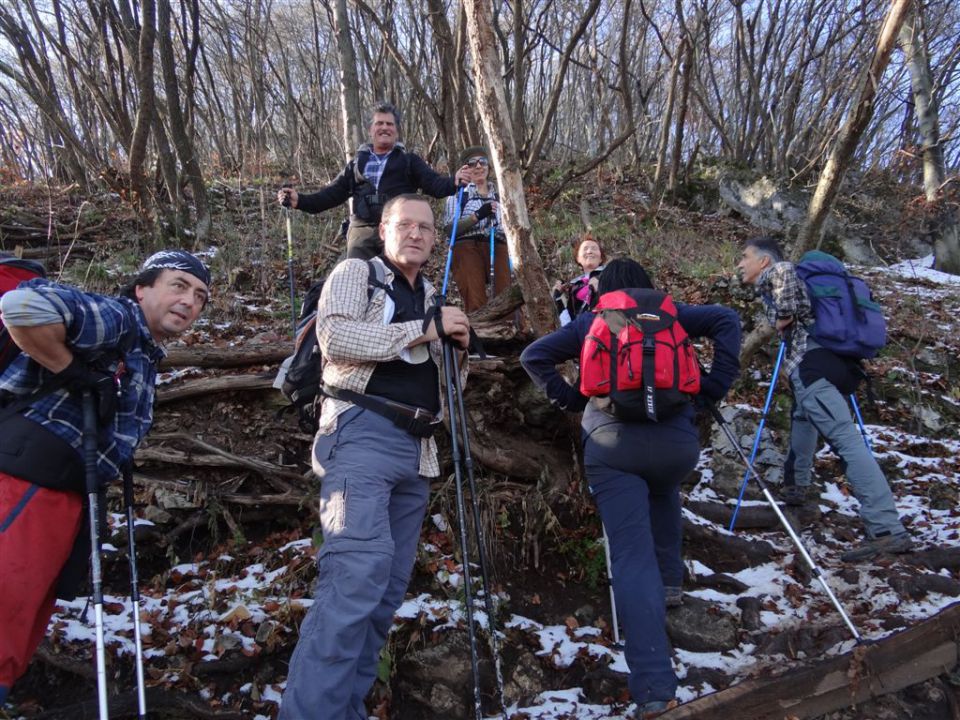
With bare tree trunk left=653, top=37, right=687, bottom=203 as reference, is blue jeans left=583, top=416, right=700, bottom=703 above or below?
below

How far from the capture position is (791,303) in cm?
477

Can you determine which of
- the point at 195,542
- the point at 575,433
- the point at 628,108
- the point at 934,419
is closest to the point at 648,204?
the point at 628,108

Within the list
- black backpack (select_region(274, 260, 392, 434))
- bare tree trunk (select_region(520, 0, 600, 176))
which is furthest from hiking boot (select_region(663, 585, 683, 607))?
bare tree trunk (select_region(520, 0, 600, 176))

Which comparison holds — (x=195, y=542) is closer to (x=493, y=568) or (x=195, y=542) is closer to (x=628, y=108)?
(x=493, y=568)

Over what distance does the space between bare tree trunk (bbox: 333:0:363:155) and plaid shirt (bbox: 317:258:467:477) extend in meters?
7.08

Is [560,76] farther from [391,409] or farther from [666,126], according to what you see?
[391,409]

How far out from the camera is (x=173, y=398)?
489 cm

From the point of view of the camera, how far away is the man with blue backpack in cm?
447

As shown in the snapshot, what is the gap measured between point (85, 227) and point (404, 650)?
8.52m

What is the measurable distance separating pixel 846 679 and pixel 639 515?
1.43 m

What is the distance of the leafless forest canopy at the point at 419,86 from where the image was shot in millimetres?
9031

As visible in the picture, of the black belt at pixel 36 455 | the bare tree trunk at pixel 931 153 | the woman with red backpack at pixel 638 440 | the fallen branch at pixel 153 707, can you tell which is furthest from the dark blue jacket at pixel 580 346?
the bare tree trunk at pixel 931 153

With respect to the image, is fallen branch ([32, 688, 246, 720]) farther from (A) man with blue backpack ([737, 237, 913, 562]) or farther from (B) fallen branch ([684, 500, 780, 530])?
(A) man with blue backpack ([737, 237, 913, 562])

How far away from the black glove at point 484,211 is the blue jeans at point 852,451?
3.30 m
